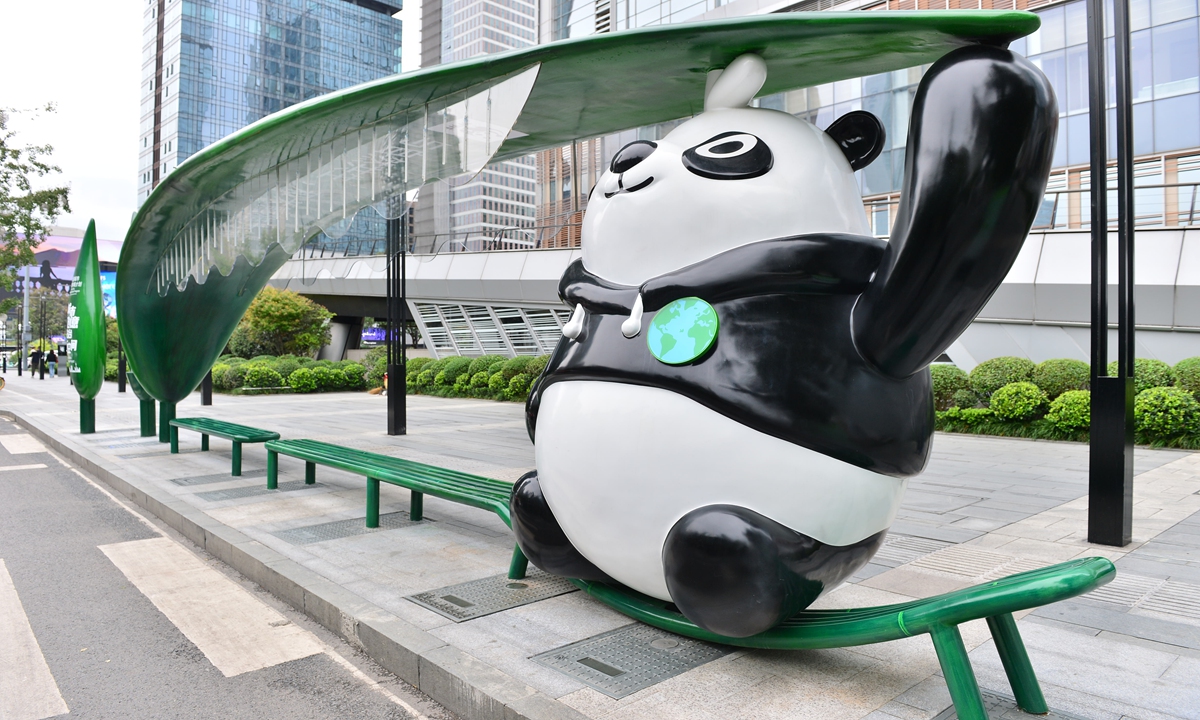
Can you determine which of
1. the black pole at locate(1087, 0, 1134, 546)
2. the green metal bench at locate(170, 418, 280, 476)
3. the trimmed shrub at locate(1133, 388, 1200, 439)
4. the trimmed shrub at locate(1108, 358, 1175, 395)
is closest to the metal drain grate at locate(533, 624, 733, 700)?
the black pole at locate(1087, 0, 1134, 546)

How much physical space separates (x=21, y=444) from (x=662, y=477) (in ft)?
43.8

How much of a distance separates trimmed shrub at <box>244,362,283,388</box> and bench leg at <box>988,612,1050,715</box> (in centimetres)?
2410

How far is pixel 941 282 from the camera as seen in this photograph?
2635 millimetres

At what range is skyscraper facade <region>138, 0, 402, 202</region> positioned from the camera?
88562 mm

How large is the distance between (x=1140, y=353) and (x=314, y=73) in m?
107

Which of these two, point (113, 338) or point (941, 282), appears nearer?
point (941, 282)

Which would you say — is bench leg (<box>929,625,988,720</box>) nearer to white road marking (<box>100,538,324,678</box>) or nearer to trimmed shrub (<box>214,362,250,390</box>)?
white road marking (<box>100,538,324,678</box>)

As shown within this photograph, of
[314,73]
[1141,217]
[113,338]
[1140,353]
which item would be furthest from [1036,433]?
[314,73]

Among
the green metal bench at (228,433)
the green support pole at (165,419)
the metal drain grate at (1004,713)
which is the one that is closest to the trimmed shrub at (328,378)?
the green support pole at (165,419)

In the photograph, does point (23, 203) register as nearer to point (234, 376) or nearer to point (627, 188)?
point (234, 376)

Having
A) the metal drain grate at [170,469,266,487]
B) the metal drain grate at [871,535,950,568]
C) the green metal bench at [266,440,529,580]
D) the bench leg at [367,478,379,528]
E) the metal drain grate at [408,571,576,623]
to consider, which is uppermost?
the green metal bench at [266,440,529,580]

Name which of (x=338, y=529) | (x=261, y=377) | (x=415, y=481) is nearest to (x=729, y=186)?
(x=415, y=481)

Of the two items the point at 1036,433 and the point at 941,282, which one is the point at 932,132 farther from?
the point at 1036,433

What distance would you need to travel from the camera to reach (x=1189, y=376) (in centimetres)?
1130
